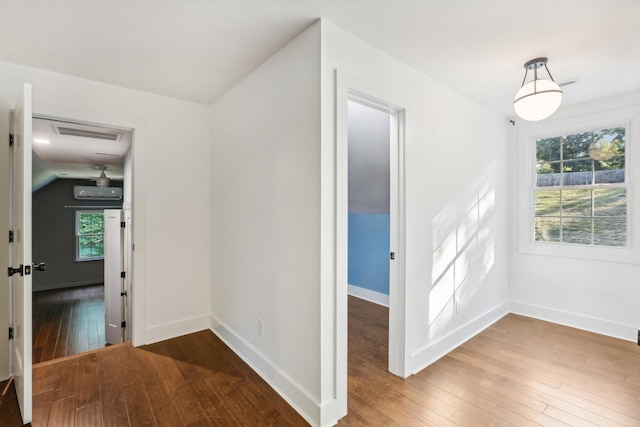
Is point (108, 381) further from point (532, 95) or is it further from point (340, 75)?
point (532, 95)

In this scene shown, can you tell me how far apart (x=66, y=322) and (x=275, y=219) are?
4.34 metres

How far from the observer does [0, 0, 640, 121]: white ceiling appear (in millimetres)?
1626

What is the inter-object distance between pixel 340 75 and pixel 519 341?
9.78 feet

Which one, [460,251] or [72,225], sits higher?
[72,225]

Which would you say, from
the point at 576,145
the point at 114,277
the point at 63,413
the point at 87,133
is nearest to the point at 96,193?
the point at 114,277

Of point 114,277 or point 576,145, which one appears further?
point 114,277

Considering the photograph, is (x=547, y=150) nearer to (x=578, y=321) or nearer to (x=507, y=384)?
(x=578, y=321)

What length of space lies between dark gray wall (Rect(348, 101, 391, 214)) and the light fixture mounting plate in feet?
4.38

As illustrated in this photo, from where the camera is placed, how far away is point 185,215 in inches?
120

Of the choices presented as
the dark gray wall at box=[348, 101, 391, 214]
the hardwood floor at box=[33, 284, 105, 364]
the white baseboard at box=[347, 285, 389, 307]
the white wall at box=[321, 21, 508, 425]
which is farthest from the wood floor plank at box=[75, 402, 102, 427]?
the dark gray wall at box=[348, 101, 391, 214]

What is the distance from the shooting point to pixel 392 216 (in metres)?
2.32

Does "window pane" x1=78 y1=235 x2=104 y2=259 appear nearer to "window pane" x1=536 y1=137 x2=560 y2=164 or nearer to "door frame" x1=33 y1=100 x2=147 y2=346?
"door frame" x1=33 y1=100 x2=147 y2=346

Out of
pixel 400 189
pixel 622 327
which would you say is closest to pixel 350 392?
pixel 400 189

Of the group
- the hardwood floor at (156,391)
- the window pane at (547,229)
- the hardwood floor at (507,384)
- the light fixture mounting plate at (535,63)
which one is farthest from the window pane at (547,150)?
the hardwood floor at (156,391)
